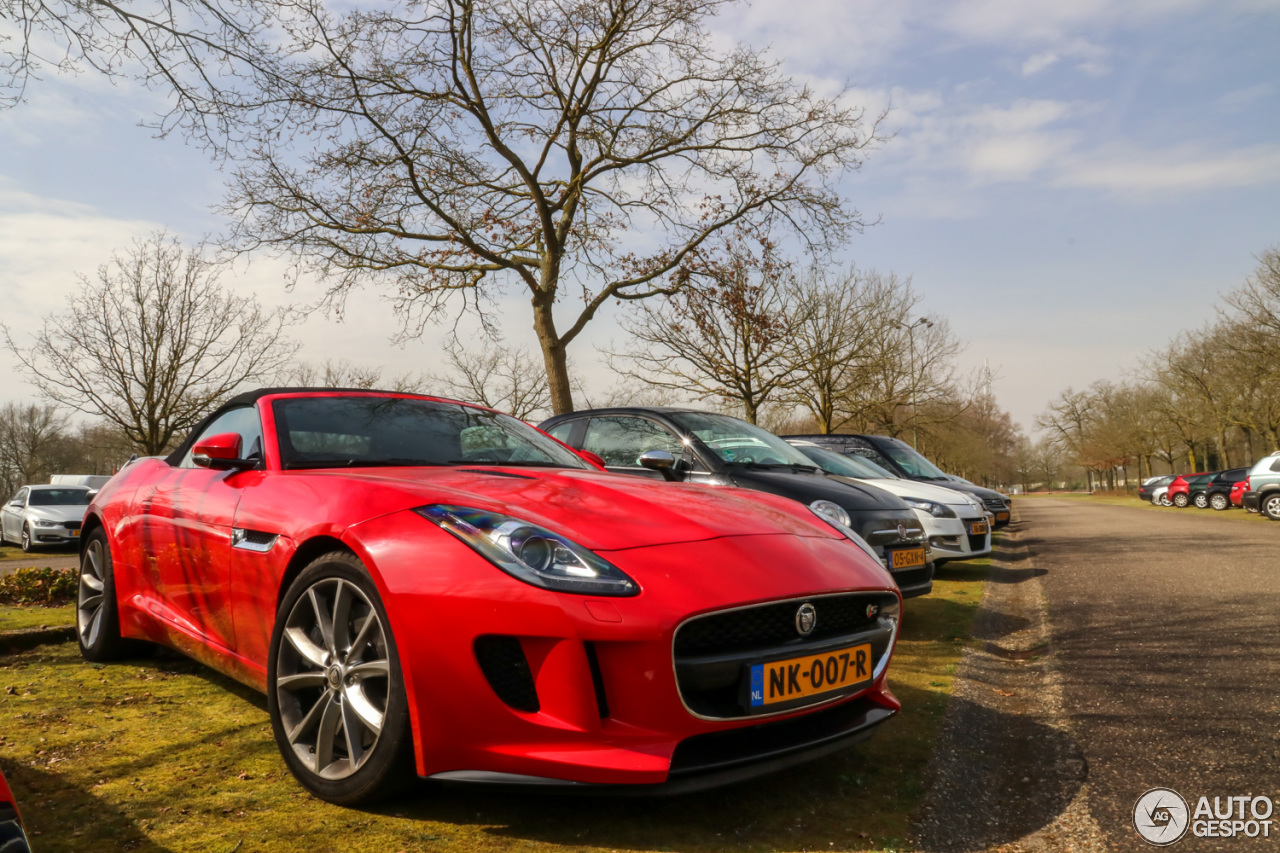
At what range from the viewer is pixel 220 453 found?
3.17 metres

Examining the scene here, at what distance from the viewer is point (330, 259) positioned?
12.7 metres

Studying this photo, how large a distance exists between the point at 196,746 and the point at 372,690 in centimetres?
108

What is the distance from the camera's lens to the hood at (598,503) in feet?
8.15

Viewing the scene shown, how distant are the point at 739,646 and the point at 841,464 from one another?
7.56 meters

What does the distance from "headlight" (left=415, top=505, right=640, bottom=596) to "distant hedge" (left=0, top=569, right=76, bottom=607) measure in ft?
19.0

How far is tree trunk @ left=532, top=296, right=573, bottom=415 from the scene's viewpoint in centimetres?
1186

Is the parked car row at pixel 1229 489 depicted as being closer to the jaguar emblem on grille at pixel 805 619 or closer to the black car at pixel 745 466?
the black car at pixel 745 466

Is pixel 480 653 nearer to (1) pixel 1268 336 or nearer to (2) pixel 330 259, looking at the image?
(2) pixel 330 259

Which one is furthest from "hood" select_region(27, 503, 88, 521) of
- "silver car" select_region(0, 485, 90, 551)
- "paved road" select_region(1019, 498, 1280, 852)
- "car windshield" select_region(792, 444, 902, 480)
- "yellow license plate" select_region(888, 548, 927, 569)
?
"paved road" select_region(1019, 498, 1280, 852)

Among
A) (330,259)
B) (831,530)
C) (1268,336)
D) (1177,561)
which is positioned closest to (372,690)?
(831,530)

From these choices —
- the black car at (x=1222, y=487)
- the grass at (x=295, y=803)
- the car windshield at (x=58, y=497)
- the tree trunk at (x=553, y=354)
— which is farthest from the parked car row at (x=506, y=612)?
the black car at (x=1222, y=487)

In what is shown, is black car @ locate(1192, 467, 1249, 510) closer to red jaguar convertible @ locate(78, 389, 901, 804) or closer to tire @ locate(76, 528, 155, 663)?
red jaguar convertible @ locate(78, 389, 901, 804)

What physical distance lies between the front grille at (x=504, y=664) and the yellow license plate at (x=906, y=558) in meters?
4.11

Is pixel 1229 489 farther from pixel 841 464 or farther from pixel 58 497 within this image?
pixel 58 497
